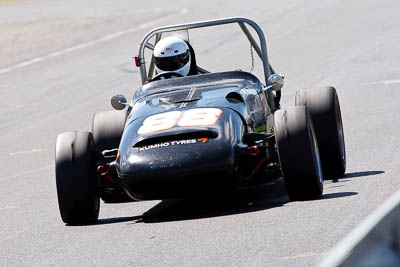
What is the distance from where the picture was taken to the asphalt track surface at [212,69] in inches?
279

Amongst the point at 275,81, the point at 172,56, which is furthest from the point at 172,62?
the point at 275,81

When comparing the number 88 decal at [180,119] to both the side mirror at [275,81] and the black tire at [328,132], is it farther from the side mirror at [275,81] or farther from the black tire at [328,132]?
the black tire at [328,132]

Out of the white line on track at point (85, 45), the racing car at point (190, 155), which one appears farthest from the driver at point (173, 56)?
the white line on track at point (85, 45)

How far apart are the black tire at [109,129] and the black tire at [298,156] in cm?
234

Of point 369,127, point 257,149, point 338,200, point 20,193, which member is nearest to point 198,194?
point 257,149

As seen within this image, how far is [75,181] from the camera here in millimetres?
8156

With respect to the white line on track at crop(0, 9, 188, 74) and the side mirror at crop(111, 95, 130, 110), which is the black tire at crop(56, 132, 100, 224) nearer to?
the side mirror at crop(111, 95, 130, 110)

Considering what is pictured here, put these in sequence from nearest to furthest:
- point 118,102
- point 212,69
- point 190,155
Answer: point 190,155 < point 118,102 < point 212,69

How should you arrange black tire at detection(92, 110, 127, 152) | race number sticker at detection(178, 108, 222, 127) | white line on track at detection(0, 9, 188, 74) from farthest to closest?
white line on track at detection(0, 9, 188, 74)
black tire at detection(92, 110, 127, 152)
race number sticker at detection(178, 108, 222, 127)

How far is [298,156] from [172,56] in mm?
2538

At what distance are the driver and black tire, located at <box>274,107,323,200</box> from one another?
221cm

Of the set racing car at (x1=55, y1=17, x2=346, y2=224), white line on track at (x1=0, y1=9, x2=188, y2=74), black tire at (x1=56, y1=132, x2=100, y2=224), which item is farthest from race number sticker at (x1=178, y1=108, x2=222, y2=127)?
white line on track at (x1=0, y1=9, x2=188, y2=74)

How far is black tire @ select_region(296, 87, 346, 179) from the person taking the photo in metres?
9.38

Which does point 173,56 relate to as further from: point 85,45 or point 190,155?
point 85,45
